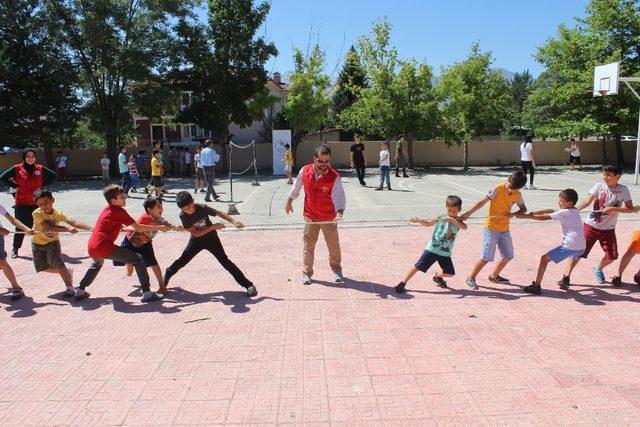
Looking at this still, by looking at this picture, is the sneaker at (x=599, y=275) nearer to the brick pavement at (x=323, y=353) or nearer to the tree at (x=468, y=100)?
the brick pavement at (x=323, y=353)

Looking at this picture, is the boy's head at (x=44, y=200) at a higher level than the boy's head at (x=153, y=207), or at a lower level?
higher

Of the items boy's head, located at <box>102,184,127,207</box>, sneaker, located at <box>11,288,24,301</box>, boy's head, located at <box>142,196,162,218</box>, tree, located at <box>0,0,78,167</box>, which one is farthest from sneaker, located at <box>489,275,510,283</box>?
tree, located at <box>0,0,78,167</box>

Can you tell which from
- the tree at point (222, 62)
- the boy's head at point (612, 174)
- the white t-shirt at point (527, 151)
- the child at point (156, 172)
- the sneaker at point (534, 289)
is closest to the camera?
the sneaker at point (534, 289)

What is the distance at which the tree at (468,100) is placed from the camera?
1019 inches

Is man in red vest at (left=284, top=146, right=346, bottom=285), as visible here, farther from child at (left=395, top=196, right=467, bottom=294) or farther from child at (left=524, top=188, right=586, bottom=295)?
child at (left=524, top=188, right=586, bottom=295)

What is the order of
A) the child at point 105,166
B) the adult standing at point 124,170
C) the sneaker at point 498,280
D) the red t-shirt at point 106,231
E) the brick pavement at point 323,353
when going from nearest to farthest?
1. the brick pavement at point 323,353
2. the red t-shirt at point 106,231
3. the sneaker at point 498,280
4. the adult standing at point 124,170
5. the child at point 105,166

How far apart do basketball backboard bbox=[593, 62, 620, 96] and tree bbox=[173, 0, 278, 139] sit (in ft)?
51.1

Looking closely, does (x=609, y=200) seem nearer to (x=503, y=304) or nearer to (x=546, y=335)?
(x=503, y=304)

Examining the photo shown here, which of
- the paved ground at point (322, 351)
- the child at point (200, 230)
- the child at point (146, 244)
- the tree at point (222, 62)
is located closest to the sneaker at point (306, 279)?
the paved ground at point (322, 351)

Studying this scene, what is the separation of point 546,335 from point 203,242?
3.89 metres

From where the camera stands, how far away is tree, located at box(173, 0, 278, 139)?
83.0 feet

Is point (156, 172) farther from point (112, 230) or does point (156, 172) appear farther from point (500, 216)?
point (500, 216)

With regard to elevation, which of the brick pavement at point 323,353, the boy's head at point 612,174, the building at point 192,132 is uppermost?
the building at point 192,132

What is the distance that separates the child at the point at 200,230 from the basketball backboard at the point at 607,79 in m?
17.3
